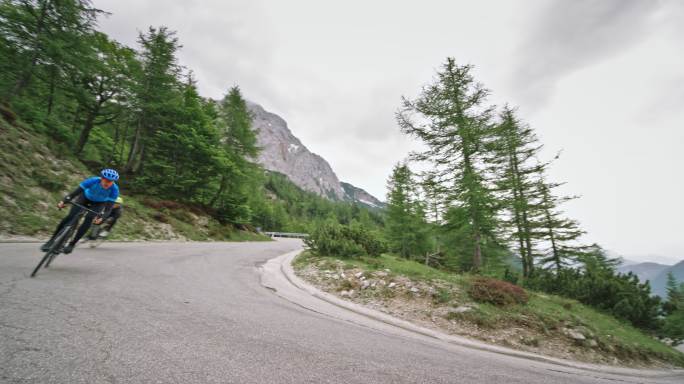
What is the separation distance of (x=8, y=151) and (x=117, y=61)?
35.5 feet

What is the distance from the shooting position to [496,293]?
620 cm

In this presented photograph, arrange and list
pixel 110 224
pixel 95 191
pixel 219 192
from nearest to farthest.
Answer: pixel 95 191, pixel 110 224, pixel 219 192

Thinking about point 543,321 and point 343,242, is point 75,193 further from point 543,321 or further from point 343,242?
point 543,321

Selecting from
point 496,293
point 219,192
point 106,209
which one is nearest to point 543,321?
point 496,293

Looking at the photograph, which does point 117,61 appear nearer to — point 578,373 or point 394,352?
point 394,352

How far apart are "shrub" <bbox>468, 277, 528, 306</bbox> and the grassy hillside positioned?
14.4 m

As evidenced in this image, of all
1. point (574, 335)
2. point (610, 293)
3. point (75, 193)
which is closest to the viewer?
point (75, 193)

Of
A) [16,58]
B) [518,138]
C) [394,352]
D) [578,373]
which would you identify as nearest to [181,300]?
[394,352]

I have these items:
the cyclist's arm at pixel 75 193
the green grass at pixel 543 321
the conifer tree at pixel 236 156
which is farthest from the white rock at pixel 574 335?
the conifer tree at pixel 236 156

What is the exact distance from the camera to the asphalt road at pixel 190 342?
79.5 inches

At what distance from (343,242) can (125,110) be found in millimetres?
20215

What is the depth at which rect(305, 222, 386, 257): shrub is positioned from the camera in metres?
9.60

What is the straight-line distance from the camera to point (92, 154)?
2039 centimetres

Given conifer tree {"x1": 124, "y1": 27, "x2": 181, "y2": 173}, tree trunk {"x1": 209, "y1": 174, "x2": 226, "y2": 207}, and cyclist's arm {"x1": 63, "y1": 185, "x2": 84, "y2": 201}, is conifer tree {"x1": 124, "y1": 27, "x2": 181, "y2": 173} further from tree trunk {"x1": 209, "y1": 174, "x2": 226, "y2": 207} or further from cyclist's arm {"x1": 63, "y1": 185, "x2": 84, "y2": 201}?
cyclist's arm {"x1": 63, "y1": 185, "x2": 84, "y2": 201}
